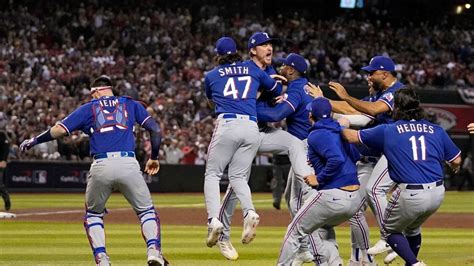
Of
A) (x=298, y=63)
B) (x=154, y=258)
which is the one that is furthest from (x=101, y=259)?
(x=298, y=63)

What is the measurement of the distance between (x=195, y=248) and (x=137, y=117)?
13.9ft

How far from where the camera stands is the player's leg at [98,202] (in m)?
10.7

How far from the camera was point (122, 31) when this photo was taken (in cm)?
3647

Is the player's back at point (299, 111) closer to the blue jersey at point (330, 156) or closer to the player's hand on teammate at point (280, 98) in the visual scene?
the player's hand on teammate at point (280, 98)

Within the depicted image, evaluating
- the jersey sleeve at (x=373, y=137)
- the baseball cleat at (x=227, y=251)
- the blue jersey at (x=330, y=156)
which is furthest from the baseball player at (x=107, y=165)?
the jersey sleeve at (x=373, y=137)

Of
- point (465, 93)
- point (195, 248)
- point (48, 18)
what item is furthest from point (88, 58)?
point (195, 248)

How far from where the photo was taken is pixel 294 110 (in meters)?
12.1

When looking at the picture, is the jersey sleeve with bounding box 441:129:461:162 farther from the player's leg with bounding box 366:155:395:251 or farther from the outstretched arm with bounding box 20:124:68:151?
the outstretched arm with bounding box 20:124:68:151

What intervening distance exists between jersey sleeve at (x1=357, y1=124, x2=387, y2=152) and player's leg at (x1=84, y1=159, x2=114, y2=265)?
2477 mm

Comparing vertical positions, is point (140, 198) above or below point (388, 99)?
below

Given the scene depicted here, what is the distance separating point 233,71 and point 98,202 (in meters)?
2.28

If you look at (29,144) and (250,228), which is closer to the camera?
(29,144)

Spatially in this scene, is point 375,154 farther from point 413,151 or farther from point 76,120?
point 76,120

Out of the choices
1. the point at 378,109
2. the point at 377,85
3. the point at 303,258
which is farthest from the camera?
the point at 377,85
